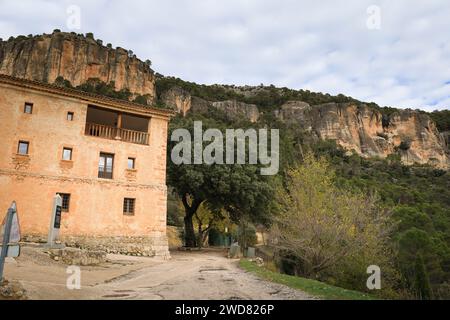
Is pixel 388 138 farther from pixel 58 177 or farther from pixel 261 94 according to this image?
pixel 58 177

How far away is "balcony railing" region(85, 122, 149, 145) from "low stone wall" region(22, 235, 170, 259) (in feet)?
19.8

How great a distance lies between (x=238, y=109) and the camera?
101500 mm

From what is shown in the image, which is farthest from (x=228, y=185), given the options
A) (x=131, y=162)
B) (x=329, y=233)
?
(x=329, y=233)

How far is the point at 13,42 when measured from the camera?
2876 inches

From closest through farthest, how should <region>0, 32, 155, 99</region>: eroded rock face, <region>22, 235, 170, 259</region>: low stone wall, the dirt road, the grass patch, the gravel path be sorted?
the dirt road, the gravel path, the grass patch, <region>22, 235, 170, 259</region>: low stone wall, <region>0, 32, 155, 99</region>: eroded rock face

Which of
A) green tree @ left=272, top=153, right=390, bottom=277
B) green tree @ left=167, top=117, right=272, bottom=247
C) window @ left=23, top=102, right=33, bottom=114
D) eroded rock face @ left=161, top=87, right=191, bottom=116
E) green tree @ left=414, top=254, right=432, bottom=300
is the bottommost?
green tree @ left=414, top=254, right=432, bottom=300

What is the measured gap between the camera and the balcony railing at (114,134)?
813 inches

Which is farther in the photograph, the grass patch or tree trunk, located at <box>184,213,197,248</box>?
tree trunk, located at <box>184,213,197,248</box>

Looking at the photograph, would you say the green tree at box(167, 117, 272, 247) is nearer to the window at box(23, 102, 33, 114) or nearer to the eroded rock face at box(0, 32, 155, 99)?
the window at box(23, 102, 33, 114)

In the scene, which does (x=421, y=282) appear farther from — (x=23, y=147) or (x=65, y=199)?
(x=23, y=147)

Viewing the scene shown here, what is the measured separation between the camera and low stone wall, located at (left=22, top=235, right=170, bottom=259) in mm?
18141

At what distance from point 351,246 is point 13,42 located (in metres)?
83.1

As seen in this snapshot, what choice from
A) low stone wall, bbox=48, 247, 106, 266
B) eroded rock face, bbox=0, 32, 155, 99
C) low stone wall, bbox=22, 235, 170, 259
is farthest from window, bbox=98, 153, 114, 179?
eroded rock face, bbox=0, 32, 155, 99

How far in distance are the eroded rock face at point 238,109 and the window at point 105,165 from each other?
74.8m
